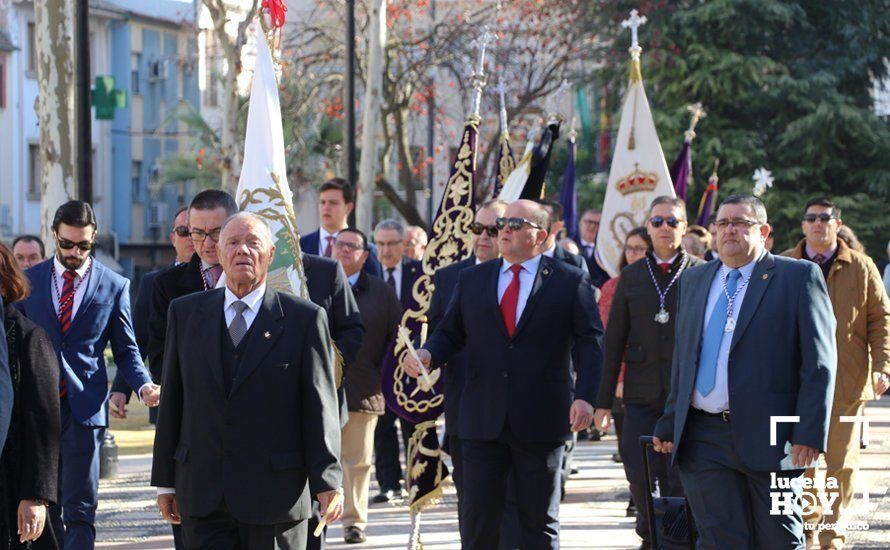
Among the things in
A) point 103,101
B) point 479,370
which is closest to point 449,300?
point 479,370

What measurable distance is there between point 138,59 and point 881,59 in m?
30.8

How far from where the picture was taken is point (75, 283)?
8.88m

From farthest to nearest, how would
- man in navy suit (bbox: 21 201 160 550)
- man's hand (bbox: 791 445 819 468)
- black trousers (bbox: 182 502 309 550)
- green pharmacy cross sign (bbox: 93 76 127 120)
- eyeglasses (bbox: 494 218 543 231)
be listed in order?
green pharmacy cross sign (bbox: 93 76 127 120) → man in navy suit (bbox: 21 201 160 550) → eyeglasses (bbox: 494 218 543 231) → man's hand (bbox: 791 445 819 468) → black trousers (bbox: 182 502 309 550)

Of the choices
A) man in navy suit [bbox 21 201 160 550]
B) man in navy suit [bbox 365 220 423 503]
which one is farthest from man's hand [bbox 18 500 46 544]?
man in navy suit [bbox 365 220 423 503]

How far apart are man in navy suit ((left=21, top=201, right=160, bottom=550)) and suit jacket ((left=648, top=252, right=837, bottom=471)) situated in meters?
3.15

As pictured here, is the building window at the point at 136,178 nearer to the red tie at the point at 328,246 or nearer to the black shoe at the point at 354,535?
the red tie at the point at 328,246

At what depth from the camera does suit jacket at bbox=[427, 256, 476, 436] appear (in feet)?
28.5

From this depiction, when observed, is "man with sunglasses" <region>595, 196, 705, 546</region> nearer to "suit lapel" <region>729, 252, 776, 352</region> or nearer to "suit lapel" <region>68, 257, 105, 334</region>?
"suit lapel" <region>729, 252, 776, 352</region>

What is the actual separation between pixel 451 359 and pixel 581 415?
1025mm

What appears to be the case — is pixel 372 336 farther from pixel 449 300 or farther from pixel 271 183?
pixel 271 183

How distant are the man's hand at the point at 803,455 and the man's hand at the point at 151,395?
3174 mm

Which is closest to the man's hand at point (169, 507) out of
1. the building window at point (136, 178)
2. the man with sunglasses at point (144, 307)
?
the man with sunglasses at point (144, 307)

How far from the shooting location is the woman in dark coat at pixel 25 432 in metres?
6.30

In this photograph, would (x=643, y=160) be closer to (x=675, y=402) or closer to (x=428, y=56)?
(x=675, y=402)
